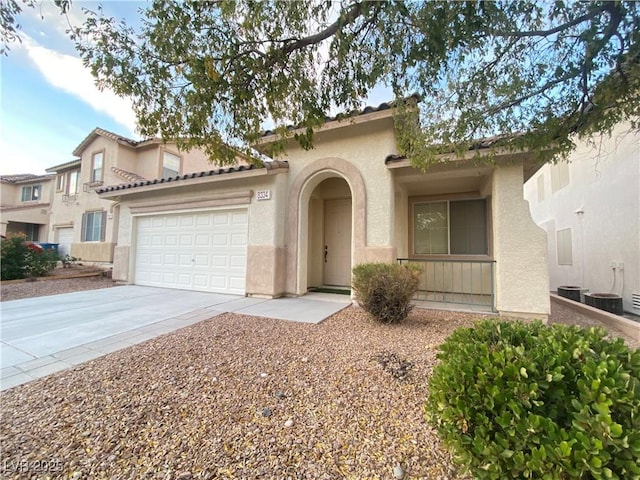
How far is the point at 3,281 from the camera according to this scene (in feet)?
31.9

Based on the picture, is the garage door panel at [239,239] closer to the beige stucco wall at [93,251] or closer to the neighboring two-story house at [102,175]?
the neighboring two-story house at [102,175]

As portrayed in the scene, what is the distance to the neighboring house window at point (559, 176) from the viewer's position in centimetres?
1145

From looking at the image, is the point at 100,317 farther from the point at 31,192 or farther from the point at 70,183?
the point at 31,192

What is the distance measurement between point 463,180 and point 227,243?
7.45 meters

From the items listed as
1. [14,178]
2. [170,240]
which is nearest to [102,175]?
[170,240]

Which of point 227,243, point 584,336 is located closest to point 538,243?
point 584,336

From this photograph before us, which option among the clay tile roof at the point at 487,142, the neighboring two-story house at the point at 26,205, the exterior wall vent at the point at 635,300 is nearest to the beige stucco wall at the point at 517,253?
the clay tile roof at the point at 487,142

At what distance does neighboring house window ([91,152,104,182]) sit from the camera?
1595cm

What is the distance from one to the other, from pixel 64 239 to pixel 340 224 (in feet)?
64.6

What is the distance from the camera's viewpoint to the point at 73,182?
57.7 feet

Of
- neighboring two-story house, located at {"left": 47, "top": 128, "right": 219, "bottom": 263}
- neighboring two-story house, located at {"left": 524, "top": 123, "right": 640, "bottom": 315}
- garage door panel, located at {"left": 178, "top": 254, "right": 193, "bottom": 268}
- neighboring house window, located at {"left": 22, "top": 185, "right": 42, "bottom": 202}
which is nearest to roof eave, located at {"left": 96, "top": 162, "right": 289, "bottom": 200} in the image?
garage door panel, located at {"left": 178, "top": 254, "right": 193, "bottom": 268}

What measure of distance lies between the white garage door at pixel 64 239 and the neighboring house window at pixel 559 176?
2766 centimetres

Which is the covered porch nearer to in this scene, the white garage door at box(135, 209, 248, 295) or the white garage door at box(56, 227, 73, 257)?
the white garage door at box(135, 209, 248, 295)

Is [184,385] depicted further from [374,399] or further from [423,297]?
[423,297]
